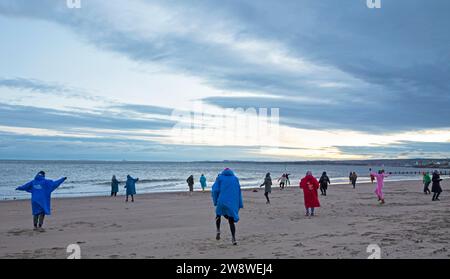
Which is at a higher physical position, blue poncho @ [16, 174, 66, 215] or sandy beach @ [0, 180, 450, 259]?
blue poncho @ [16, 174, 66, 215]

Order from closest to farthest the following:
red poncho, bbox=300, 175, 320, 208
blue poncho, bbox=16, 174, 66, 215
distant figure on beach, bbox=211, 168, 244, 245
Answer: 1. distant figure on beach, bbox=211, 168, 244, 245
2. blue poncho, bbox=16, 174, 66, 215
3. red poncho, bbox=300, 175, 320, 208

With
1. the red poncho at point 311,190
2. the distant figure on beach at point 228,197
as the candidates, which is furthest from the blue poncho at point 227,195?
the red poncho at point 311,190

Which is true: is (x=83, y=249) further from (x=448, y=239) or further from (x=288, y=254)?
(x=448, y=239)

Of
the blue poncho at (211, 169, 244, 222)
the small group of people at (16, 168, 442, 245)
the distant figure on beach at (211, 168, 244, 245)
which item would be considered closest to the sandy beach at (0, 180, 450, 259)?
the small group of people at (16, 168, 442, 245)

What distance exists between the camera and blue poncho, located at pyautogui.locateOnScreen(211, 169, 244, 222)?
9.69m

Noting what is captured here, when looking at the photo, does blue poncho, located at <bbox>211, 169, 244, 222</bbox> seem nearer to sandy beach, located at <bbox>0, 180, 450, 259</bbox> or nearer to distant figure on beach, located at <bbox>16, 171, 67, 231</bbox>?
sandy beach, located at <bbox>0, 180, 450, 259</bbox>

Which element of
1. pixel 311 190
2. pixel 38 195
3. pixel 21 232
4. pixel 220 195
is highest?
pixel 220 195

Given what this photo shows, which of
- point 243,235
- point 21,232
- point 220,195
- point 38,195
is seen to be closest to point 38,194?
point 38,195

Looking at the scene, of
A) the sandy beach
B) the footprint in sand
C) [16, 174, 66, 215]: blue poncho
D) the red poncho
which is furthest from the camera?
the red poncho

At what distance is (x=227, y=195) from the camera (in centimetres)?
972

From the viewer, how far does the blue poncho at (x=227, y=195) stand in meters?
9.69

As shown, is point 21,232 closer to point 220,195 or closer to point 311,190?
point 220,195
